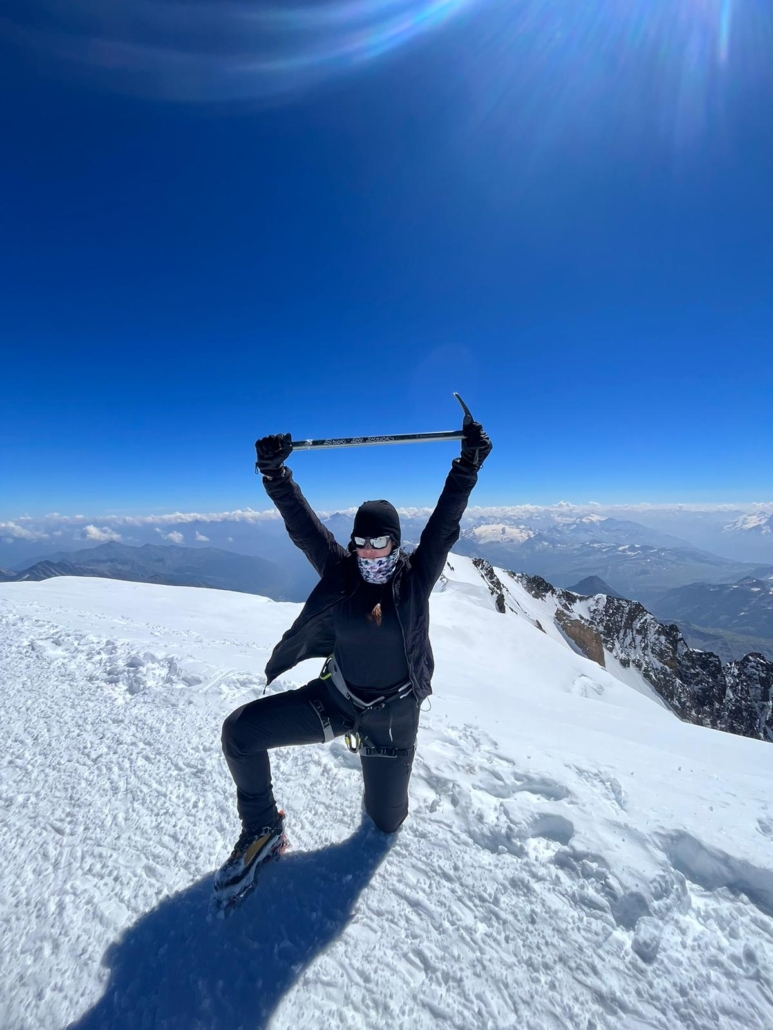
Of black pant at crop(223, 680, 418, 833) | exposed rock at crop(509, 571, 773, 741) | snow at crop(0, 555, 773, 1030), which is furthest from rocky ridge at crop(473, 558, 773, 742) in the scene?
black pant at crop(223, 680, 418, 833)

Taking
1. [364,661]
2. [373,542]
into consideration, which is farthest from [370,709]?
[373,542]

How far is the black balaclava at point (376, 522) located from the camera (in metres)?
4.27

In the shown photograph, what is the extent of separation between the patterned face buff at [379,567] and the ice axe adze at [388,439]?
1.40 meters

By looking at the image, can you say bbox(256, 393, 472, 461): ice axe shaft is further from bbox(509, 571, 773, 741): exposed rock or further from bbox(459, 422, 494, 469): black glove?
bbox(509, 571, 773, 741): exposed rock

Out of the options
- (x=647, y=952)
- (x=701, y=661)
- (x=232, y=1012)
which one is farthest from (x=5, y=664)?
(x=701, y=661)

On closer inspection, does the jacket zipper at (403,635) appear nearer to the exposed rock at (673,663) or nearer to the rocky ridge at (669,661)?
the rocky ridge at (669,661)

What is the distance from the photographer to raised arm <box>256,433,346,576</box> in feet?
14.5

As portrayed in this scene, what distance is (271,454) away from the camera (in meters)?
4.42

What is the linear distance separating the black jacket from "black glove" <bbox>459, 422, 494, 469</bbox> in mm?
85

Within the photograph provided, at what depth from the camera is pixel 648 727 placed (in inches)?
447

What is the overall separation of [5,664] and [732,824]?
11.9 m

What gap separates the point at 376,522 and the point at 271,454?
1.29 meters

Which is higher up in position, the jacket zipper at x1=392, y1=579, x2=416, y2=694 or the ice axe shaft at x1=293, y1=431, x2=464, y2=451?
the ice axe shaft at x1=293, y1=431, x2=464, y2=451

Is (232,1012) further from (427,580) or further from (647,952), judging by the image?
(427,580)
